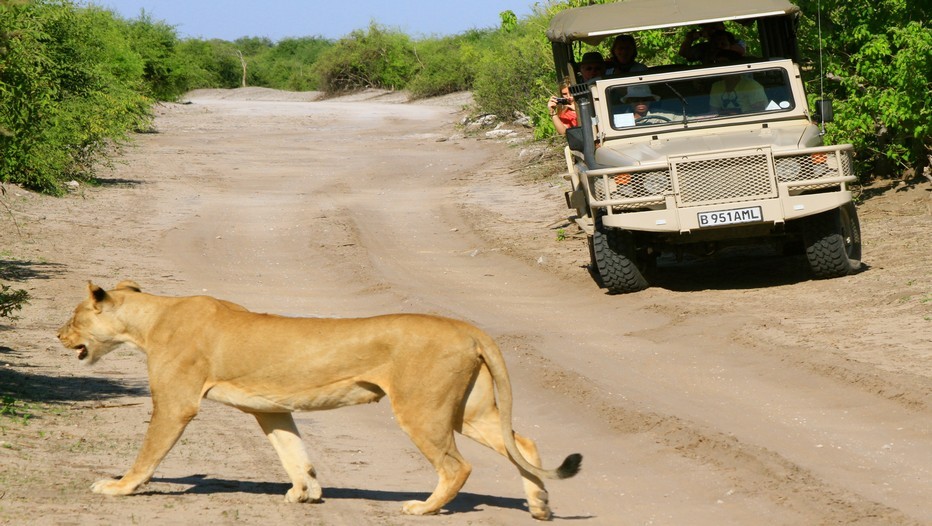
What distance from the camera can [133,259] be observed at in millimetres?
16422

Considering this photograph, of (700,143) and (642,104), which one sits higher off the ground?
(642,104)

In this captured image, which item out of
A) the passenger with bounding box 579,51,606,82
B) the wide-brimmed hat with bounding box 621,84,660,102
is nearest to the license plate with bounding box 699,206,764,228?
the wide-brimmed hat with bounding box 621,84,660,102

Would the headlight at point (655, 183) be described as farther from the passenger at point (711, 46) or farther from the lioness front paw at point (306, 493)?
the lioness front paw at point (306, 493)

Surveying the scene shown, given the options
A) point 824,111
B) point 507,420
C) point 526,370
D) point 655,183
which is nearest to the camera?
point 507,420

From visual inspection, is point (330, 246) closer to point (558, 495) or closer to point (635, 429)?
point (635, 429)

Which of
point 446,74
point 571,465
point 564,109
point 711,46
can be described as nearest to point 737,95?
point 711,46

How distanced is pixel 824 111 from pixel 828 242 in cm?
126

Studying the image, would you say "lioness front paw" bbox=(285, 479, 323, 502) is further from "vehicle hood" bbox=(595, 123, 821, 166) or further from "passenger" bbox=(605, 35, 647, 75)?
"passenger" bbox=(605, 35, 647, 75)

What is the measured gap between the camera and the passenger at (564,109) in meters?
13.6

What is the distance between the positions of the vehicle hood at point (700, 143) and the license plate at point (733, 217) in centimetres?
55

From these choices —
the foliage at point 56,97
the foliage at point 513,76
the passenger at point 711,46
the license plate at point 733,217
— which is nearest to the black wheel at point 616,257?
the license plate at point 733,217

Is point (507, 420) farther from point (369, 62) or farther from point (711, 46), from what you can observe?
point (369, 62)

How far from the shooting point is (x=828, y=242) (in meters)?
12.1

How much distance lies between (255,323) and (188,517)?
890 millimetres
